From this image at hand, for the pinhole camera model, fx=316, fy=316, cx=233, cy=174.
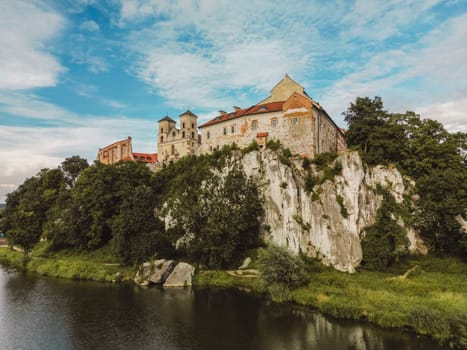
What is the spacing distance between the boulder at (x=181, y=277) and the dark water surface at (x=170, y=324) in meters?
2.38

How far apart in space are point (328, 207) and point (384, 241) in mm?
6726

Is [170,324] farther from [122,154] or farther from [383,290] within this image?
[122,154]

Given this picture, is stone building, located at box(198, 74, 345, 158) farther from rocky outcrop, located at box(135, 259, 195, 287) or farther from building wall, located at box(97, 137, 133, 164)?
building wall, located at box(97, 137, 133, 164)

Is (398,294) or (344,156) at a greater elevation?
(344,156)

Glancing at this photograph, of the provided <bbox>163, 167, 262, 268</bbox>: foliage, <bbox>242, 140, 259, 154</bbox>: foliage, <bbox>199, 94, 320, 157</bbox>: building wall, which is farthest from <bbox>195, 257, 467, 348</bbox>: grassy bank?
<bbox>199, 94, 320, 157</bbox>: building wall

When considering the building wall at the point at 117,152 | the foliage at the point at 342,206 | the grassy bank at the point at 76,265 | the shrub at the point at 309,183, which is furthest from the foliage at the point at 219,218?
the building wall at the point at 117,152

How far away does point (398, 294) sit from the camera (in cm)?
2456

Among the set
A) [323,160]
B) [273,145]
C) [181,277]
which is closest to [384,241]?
[323,160]

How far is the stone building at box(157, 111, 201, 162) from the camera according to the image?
61844mm

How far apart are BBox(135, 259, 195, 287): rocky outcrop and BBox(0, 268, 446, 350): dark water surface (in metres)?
2.40

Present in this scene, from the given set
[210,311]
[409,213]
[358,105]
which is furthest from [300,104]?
[210,311]

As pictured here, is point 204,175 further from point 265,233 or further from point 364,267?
point 364,267

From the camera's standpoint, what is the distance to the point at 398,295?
24.3 metres

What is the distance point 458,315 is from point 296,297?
11384 millimetres
